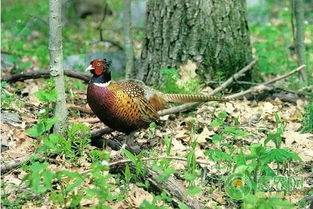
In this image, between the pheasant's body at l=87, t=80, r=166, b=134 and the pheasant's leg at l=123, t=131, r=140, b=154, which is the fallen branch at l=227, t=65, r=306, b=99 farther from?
the pheasant's leg at l=123, t=131, r=140, b=154

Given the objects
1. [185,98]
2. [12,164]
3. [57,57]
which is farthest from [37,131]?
[185,98]

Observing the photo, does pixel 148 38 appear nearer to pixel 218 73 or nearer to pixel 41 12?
pixel 218 73

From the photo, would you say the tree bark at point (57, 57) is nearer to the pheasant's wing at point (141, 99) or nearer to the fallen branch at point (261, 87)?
the pheasant's wing at point (141, 99)

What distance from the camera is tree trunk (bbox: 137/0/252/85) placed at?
639cm

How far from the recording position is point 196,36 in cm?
644

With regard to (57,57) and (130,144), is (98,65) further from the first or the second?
(130,144)

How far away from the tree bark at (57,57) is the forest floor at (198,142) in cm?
19

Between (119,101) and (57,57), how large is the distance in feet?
2.19

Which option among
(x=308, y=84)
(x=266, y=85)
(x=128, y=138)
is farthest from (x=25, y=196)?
(x=308, y=84)

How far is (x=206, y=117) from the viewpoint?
19.7 ft

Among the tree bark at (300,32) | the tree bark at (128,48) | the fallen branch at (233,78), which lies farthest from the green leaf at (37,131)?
the tree bark at (300,32)

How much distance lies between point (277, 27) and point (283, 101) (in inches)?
171

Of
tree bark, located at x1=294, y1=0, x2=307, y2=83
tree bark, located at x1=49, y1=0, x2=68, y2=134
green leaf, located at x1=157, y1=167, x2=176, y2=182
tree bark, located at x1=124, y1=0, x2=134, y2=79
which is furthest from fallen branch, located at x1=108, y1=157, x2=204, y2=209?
tree bark, located at x1=294, y1=0, x2=307, y2=83

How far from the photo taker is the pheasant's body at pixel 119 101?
4824 millimetres
